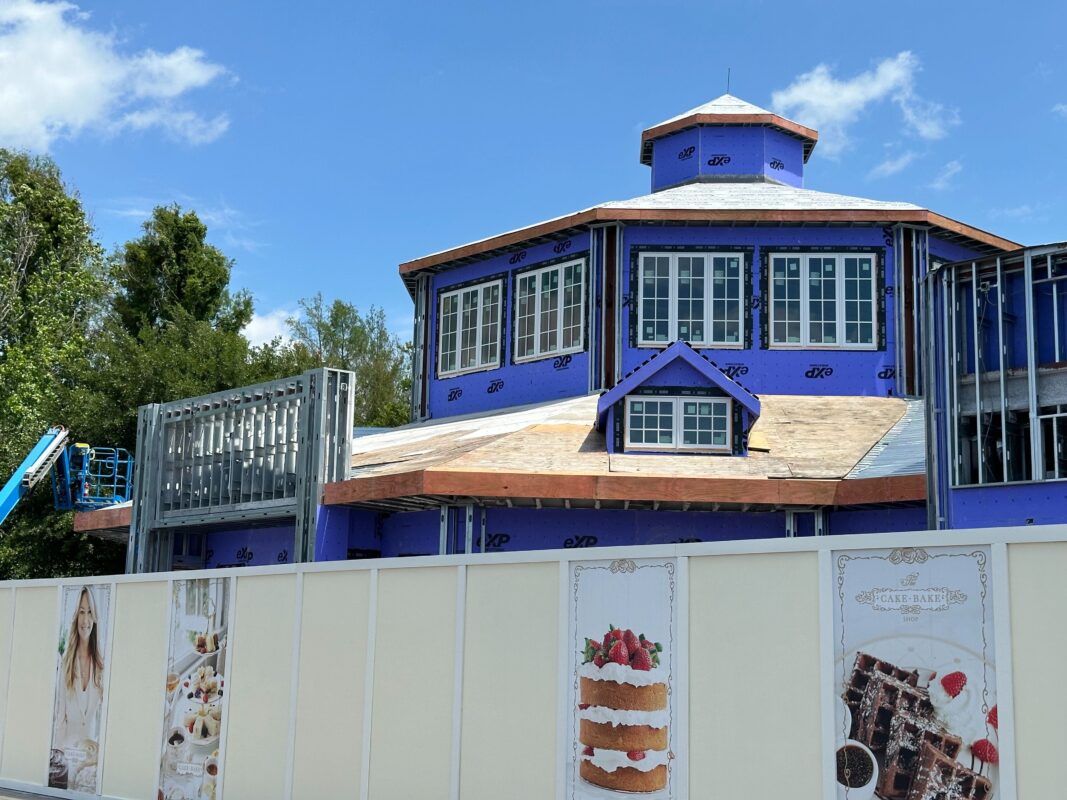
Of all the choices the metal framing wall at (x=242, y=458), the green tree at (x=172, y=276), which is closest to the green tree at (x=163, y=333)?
the green tree at (x=172, y=276)

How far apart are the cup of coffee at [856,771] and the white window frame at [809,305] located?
1417 cm

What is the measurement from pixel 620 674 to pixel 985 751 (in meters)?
2.76

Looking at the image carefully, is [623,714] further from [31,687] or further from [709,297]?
[709,297]

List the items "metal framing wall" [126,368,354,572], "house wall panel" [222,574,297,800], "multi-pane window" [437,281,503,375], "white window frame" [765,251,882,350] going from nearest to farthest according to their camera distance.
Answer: "house wall panel" [222,574,297,800] < "metal framing wall" [126,368,354,572] < "white window frame" [765,251,882,350] < "multi-pane window" [437,281,503,375]

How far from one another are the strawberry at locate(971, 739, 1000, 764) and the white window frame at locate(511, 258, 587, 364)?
15311 millimetres

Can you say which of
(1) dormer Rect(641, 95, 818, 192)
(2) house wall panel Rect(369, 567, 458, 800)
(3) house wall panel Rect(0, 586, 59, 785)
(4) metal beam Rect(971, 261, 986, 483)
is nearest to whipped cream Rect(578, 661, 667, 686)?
(2) house wall panel Rect(369, 567, 458, 800)

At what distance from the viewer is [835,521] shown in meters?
18.3

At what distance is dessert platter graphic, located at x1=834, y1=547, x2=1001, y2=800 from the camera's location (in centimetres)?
784

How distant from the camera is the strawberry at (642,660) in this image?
9.52m

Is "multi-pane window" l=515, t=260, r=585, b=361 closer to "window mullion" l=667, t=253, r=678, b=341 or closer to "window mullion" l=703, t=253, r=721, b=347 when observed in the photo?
"window mullion" l=667, t=253, r=678, b=341

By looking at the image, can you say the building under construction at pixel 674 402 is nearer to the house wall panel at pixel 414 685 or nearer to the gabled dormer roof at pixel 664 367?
the gabled dormer roof at pixel 664 367

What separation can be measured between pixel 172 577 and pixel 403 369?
49838mm

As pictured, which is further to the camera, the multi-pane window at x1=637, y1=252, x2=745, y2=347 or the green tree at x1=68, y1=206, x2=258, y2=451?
the green tree at x1=68, y1=206, x2=258, y2=451

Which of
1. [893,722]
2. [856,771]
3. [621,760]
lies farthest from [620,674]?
[893,722]
